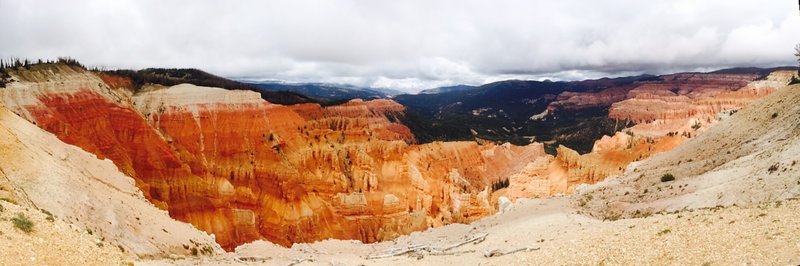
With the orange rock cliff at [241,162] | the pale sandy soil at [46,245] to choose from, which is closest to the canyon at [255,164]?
the orange rock cliff at [241,162]

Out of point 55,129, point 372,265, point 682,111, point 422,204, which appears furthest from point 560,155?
point 682,111

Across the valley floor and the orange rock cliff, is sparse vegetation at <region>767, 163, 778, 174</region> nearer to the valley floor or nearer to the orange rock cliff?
the valley floor

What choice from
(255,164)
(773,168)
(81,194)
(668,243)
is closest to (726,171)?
(773,168)

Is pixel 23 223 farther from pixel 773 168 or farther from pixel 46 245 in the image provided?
pixel 773 168

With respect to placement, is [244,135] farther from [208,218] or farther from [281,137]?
[208,218]

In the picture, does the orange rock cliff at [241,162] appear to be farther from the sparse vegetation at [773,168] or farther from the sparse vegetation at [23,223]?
the sparse vegetation at [23,223]

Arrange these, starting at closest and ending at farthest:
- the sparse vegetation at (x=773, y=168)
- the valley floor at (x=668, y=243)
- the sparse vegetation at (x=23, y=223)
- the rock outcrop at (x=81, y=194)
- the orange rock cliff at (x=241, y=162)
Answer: the valley floor at (x=668, y=243)
the sparse vegetation at (x=23, y=223)
the rock outcrop at (x=81, y=194)
the sparse vegetation at (x=773, y=168)
the orange rock cliff at (x=241, y=162)
